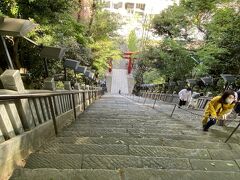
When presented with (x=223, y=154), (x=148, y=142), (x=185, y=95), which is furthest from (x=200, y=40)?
(x=223, y=154)

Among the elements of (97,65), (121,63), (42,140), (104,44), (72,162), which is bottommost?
(121,63)

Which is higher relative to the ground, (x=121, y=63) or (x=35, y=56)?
(x=35, y=56)

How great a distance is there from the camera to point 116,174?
2.97 meters

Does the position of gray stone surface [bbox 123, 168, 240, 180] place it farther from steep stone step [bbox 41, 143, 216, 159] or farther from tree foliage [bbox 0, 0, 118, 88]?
tree foliage [bbox 0, 0, 118, 88]

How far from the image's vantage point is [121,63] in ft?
224

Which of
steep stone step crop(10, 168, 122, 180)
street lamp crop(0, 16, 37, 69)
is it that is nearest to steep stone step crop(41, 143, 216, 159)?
steep stone step crop(10, 168, 122, 180)

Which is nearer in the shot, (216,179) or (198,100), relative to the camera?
(216,179)

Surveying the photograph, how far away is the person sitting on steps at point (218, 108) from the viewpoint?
713cm

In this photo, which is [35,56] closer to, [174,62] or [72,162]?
[72,162]

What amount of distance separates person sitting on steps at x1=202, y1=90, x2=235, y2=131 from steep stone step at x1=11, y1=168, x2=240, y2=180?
415 cm

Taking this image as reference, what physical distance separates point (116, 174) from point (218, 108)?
522cm

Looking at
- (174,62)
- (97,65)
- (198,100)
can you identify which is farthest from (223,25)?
(97,65)

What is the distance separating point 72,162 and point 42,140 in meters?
1.36

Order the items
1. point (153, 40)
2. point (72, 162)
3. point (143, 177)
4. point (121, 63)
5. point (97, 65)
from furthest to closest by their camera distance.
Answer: point (121, 63) → point (153, 40) → point (97, 65) → point (72, 162) → point (143, 177)
